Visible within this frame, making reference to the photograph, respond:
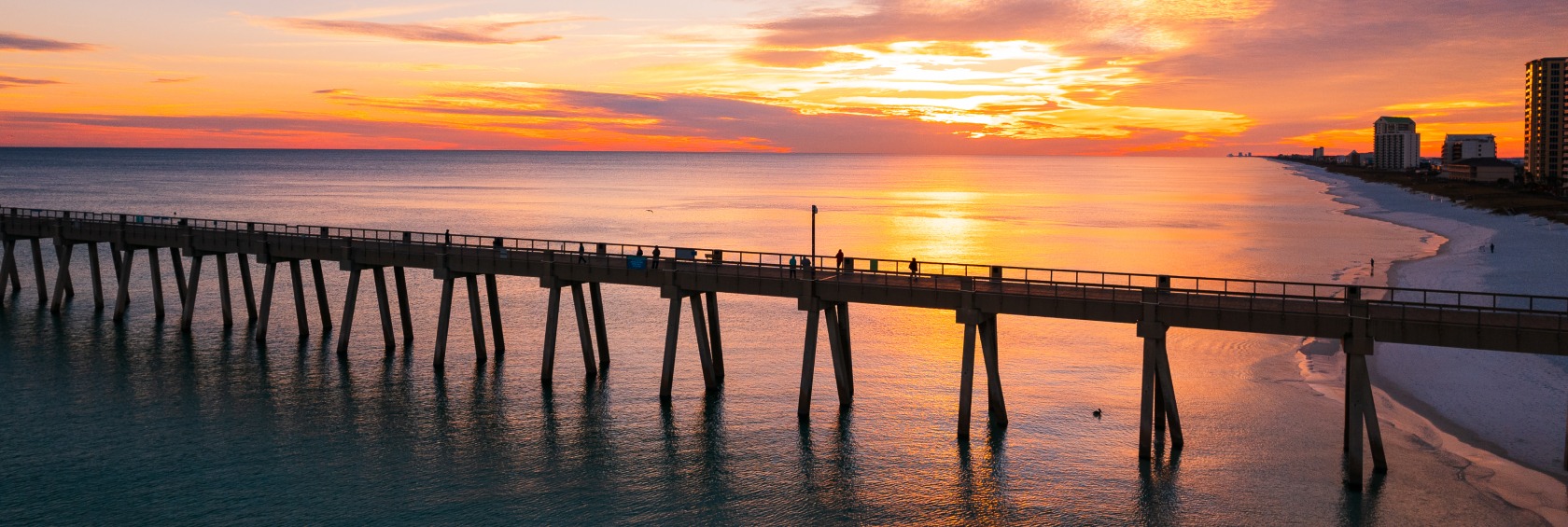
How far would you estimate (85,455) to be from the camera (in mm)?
39406

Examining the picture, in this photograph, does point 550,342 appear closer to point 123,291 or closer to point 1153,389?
point 1153,389

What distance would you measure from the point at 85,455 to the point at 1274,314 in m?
41.3

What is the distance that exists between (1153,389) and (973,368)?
6346 millimetres

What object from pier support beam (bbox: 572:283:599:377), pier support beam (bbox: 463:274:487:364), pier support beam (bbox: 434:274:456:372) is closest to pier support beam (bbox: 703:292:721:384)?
pier support beam (bbox: 572:283:599:377)

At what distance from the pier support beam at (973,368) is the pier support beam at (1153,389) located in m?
5.72

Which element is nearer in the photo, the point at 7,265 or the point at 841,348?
the point at 841,348

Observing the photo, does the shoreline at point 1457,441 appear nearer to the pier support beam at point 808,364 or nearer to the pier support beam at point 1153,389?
the pier support beam at point 1153,389

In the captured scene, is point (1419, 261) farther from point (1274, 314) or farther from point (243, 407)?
point (243, 407)

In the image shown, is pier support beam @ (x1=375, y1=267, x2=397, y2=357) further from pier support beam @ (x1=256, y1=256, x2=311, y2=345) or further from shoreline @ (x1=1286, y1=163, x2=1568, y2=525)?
shoreline @ (x1=1286, y1=163, x2=1568, y2=525)

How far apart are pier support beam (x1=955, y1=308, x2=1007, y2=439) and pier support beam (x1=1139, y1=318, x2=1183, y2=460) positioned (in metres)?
5.72

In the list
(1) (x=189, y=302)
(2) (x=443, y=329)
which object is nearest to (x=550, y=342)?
(2) (x=443, y=329)

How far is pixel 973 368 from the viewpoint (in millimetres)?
40344

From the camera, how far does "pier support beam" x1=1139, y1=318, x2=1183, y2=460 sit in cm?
3744

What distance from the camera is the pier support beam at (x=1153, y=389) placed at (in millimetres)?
37438
